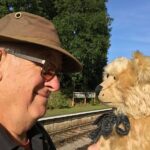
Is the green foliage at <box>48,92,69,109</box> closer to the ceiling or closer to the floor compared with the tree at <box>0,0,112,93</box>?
closer to the floor

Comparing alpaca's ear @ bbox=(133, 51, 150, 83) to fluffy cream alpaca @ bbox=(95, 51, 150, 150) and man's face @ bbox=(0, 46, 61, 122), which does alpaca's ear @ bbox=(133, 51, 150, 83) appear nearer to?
fluffy cream alpaca @ bbox=(95, 51, 150, 150)

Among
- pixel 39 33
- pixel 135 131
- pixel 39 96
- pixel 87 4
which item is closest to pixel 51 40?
pixel 39 33

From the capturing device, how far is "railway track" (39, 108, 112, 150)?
644 inches

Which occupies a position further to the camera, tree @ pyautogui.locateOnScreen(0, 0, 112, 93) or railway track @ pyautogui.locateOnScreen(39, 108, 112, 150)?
tree @ pyautogui.locateOnScreen(0, 0, 112, 93)

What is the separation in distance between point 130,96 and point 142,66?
298 mm

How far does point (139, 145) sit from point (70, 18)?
48246mm

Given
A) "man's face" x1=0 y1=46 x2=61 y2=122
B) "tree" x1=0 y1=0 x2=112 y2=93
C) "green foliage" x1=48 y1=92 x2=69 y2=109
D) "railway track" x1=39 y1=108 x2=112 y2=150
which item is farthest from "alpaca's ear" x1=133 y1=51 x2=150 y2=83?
"tree" x1=0 y1=0 x2=112 y2=93

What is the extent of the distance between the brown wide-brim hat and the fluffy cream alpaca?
5.41ft

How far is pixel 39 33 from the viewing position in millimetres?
2775

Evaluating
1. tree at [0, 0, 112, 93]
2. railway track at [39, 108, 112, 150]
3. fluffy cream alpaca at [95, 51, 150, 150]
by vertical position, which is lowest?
railway track at [39, 108, 112, 150]

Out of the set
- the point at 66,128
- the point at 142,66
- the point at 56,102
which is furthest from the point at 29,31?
the point at 56,102

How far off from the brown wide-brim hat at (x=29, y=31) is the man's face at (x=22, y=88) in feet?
0.35

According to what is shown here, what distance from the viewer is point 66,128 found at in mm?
20047

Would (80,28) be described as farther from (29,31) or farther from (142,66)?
(29,31)
